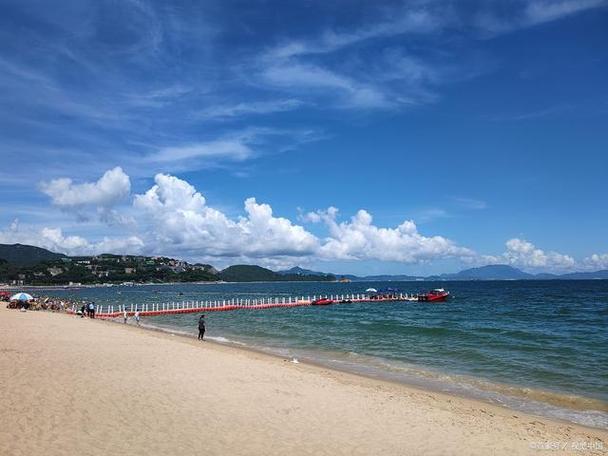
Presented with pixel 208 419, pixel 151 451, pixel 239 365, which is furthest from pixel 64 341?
pixel 151 451

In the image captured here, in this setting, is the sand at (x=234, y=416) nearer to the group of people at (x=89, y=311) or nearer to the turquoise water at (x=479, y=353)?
the turquoise water at (x=479, y=353)

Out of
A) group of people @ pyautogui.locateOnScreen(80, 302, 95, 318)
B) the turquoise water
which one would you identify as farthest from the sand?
group of people @ pyautogui.locateOnScreen(80, 302, 95, 318)

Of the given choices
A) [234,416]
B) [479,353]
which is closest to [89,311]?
[479,353]

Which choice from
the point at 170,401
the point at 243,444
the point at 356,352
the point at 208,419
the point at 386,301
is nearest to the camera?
the point at 243,444

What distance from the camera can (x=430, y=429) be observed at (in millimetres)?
11820

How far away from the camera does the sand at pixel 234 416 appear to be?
960 cm

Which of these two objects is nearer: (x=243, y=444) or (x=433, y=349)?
(x=243, y=444)

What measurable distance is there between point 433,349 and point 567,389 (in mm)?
10906

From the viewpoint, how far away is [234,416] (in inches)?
465

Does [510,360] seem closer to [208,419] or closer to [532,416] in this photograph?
[532,416]

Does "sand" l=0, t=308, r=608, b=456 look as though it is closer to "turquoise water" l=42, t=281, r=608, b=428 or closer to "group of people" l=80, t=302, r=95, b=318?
"turquoise water" l=42, t=281, r=608, b=428

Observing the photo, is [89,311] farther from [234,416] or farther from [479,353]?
[234,416]

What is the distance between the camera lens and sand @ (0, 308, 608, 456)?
9602 mm

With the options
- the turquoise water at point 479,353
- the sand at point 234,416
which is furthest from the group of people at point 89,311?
the sand at point 234,416
